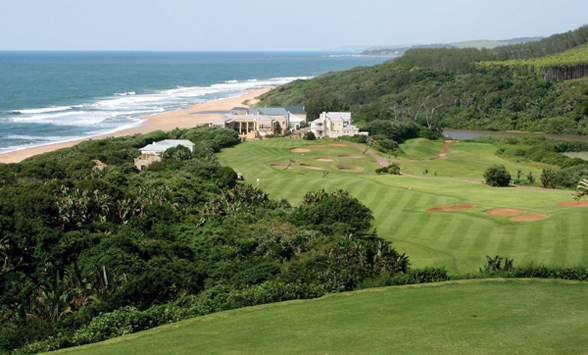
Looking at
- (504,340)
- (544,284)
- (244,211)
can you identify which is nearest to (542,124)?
(244,211)

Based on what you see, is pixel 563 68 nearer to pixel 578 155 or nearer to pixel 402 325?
pixel 578 155

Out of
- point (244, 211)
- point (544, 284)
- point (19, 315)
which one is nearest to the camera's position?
point (19, 315)

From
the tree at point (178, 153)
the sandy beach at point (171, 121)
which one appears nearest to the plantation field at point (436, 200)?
the tree at point (178, 153)

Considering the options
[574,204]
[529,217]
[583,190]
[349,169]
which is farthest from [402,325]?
[349,169]

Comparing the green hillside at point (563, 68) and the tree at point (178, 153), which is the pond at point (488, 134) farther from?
the tree at point (178, 153)

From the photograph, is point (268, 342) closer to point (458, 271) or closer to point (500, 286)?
point (500, 286)
